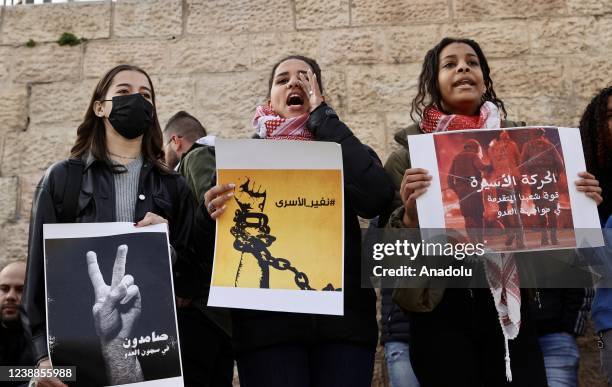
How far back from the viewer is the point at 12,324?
378cm

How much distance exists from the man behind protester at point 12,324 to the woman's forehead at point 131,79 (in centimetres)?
117

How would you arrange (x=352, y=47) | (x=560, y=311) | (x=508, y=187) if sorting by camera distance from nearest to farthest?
(x=508, y=187)
(x=560, y=311)
(x=352, y=47)

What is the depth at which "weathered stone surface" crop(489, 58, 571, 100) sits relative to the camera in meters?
4.62

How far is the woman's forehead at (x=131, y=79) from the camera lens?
2.96 metres

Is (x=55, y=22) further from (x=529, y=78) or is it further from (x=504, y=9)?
(x=529, y=78)

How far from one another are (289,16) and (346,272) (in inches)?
106

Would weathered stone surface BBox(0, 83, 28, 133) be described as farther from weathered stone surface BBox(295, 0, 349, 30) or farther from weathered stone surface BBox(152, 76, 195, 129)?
weathered stone surface BBox(295, 0, 349, 30)

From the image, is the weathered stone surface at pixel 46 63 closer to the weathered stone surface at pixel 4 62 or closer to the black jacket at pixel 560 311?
the weathered stone surface at pixel 4 62

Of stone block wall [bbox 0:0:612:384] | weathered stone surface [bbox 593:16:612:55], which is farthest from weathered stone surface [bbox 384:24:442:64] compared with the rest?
weathered stone surface [bbox 593:16:612:55]

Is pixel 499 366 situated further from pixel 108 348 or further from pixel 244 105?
pixel 244 105

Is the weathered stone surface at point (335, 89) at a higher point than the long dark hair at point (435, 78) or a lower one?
higher

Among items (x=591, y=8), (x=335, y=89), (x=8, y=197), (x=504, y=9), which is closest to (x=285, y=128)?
(x=335, y=89)

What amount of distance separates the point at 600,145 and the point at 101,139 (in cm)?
211

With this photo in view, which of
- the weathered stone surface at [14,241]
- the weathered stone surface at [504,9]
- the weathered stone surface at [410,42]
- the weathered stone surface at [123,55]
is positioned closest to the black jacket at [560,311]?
the weathered stone surface at [410,42]
